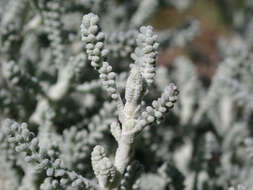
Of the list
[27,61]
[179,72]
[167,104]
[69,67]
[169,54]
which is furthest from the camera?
[169,54]

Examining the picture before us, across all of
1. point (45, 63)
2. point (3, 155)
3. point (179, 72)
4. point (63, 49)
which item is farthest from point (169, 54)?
point (3, 155)

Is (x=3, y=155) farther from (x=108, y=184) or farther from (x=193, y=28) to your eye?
(x=193, y=28)

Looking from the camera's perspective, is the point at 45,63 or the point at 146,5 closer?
the point at 45,63

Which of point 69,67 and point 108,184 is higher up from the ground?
point 69,67

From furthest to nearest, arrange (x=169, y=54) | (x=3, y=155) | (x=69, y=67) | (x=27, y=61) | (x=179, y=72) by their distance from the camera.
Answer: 1. (x=169, y=54)
2. (x=179, y=72)
3. (x=27, y=61)
4. (x=69, y=67)
5. (x=3, y=155)

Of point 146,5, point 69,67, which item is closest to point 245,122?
point 146,5

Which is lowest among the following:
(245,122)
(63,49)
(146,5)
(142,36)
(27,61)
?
(142,36)
